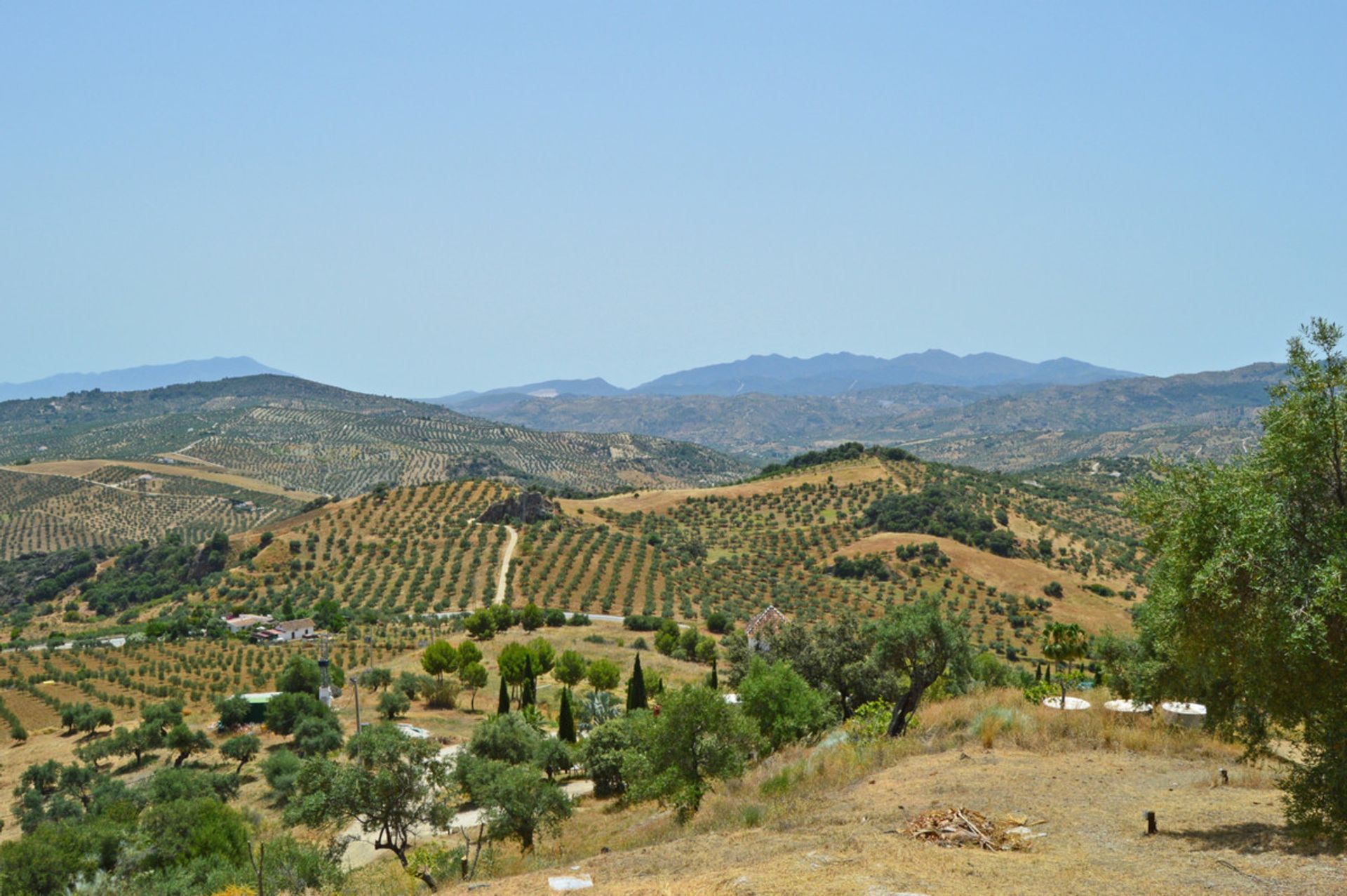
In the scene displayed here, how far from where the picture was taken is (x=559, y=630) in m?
63.2

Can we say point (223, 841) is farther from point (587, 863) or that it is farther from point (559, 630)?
point (559, 630)

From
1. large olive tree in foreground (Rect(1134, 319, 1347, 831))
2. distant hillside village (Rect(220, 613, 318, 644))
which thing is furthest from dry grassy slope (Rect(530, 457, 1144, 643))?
large olive tree in foreground (Rect(1134, 319, 1347, 831))

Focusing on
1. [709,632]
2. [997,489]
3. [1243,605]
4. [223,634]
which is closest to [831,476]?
[997,489]

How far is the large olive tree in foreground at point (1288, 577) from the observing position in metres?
10.9

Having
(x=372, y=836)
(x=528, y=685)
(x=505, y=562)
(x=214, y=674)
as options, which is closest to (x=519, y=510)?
(x=505, y=562)

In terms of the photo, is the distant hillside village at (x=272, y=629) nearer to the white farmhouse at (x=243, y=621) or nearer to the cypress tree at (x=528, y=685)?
the white farmhouse at (x=243, y=621)

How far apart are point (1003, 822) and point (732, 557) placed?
75374 mm

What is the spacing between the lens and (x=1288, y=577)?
36.4ft

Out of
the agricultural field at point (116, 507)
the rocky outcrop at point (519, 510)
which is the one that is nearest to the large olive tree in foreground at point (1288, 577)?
the rocky outcrop at point (519, 510)

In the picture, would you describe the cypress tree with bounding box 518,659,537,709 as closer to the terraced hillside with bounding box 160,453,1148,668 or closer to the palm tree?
the terraced hillside with bounding box 160,453,1148,668

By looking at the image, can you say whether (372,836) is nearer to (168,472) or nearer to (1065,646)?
(1065,646)

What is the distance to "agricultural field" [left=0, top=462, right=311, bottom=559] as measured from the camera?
123562 mm

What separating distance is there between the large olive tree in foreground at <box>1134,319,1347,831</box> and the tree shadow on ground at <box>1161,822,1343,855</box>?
31 cm

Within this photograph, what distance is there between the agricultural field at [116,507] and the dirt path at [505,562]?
2015 inches
